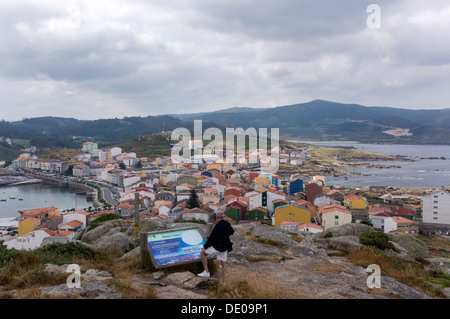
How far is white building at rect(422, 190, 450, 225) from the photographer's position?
32.0 m

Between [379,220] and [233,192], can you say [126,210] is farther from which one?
[379,220]

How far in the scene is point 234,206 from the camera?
1278 inches

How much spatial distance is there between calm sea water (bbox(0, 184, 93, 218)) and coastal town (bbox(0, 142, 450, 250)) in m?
2.18

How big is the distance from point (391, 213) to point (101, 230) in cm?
2725

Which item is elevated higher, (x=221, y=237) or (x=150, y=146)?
(x=221, y=237)

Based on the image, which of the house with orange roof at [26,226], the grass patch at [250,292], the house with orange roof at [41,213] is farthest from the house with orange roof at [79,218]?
the grass patch at [250,292]

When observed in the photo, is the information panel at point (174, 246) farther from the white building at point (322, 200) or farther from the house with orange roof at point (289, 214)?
the white building at point (322, 200)

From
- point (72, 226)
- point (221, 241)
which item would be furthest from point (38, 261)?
point (72, 226)

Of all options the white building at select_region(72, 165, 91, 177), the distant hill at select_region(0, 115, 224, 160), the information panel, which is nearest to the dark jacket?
the information panel

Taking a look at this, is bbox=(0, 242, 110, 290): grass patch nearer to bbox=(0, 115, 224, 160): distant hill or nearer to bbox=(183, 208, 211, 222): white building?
bbox=(183, 208, 211, 222): white building

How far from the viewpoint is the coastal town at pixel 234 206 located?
27.6 meters

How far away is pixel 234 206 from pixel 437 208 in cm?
1971

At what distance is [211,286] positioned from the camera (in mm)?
4625
